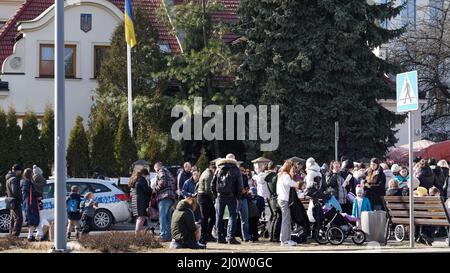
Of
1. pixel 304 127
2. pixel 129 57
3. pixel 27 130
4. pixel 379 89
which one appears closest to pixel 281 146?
pixel 304 127

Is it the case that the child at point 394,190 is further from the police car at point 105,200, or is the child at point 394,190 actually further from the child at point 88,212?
the police car at point 105,200

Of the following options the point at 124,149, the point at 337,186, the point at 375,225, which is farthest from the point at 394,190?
the point at 124,149

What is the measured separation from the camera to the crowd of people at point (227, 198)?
20812 millimetres

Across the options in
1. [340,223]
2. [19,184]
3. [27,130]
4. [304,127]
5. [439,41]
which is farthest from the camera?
[439,41]

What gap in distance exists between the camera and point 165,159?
35.6 m

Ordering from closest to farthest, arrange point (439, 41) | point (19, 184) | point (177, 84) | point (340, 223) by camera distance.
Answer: point (340, 223) < point (19, 184) < point (177, 84) < point (439, 41)

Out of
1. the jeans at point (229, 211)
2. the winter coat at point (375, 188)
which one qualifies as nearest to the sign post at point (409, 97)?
the jeans at point (229, 211)

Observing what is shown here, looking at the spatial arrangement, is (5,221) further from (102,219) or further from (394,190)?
(394,190)

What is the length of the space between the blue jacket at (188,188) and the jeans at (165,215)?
0.96 meters

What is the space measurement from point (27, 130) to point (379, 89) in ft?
45.7

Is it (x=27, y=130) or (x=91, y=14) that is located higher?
(x=91, y=14)

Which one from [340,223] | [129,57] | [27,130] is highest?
[129,57]

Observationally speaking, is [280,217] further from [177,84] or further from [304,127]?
[177,84]

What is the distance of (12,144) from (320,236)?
1607 centimetres
